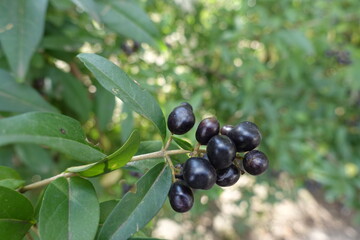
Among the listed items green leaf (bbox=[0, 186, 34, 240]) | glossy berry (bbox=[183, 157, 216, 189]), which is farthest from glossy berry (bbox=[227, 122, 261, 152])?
green leaf (bbox=[0, 186, 34, 240])

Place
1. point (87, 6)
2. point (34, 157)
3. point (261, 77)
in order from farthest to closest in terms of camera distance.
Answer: point (261, 77), point (34, 157), point (87, 6)

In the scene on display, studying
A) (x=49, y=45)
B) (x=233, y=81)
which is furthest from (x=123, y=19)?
(x=233, y=81)

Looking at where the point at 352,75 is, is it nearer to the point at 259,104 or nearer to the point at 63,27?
the point at 259,104

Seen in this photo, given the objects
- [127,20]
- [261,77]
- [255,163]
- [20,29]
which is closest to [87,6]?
[20,29]

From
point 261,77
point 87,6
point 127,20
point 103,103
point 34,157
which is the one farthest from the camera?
point 261,77

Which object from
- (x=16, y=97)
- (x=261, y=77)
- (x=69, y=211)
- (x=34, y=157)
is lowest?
(x=261, y=77)

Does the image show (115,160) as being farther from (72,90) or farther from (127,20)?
(72,90)
